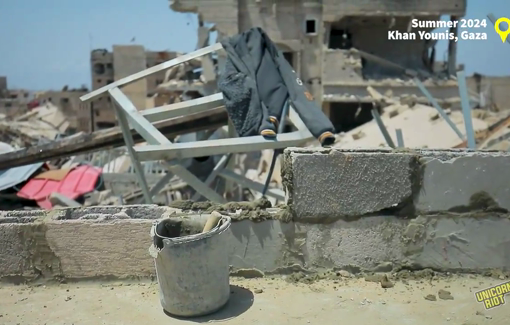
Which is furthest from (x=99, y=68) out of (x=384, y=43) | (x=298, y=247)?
(x=298, y=247)

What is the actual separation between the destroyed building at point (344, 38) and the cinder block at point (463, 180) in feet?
49.6

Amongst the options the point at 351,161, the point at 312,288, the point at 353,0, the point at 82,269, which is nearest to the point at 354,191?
the point at 351,161

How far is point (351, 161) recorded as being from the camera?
287 centimetres

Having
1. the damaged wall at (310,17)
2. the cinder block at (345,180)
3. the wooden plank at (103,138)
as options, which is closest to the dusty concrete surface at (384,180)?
the cinder block at (345,180)

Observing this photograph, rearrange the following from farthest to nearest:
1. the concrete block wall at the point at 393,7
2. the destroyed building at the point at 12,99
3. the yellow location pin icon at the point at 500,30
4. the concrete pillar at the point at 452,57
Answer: the destroyed building at the point at 12,99
the concrete pillar at the point at 452,57
the concrete block wall at the point at 393,7
the yellow location pin icon at the point at 500,30

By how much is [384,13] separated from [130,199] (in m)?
13.6

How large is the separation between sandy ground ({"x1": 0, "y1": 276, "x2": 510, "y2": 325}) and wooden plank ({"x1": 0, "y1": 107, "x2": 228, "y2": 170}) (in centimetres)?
396

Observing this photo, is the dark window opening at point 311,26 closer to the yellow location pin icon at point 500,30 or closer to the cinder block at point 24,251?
the yellow location pin icon at point 500,30

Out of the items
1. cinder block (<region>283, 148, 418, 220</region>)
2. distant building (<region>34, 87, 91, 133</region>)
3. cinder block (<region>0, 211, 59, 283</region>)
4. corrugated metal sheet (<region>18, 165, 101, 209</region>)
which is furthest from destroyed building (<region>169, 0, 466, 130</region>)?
cinder block (<region>0, 211, 59, 283</region>)

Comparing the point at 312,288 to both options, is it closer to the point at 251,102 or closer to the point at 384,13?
the point at 251,102

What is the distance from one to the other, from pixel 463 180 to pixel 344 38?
738 inches

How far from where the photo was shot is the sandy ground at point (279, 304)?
249 cm

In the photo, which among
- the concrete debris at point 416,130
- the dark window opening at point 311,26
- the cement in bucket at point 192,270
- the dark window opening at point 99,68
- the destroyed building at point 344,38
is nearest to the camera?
the cement in bucket at point 192,270

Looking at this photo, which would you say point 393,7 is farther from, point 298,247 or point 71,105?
point 71,105
